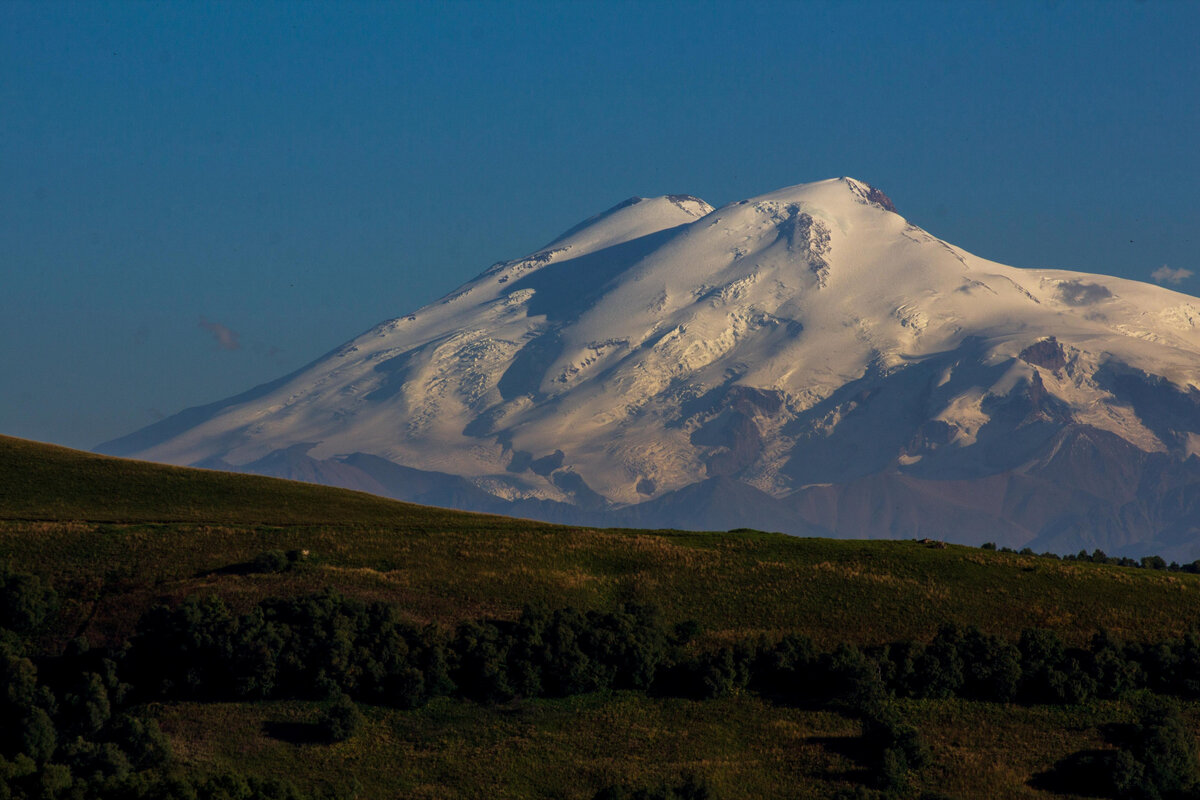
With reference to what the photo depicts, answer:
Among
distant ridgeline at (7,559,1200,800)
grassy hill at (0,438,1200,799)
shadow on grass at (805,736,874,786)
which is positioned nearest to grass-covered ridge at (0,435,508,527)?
grassy hill at (0,438,1200,799)

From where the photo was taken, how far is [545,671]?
3903 inches

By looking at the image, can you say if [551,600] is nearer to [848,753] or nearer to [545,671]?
[545,671]

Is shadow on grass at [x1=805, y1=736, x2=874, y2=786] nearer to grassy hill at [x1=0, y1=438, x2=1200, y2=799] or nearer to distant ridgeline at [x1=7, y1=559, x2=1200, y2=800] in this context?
grassy hill at [x1=0, y1=438, x2=1200, y2=799]

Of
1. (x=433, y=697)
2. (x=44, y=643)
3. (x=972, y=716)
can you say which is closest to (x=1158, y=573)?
(x=972, y=716)

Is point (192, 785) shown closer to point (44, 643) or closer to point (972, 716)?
point (44, 643)

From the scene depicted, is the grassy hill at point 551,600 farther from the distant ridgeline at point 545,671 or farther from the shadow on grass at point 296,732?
the distant ridgeline at point 545,671

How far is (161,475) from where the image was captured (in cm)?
13812

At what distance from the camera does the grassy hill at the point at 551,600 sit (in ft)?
297

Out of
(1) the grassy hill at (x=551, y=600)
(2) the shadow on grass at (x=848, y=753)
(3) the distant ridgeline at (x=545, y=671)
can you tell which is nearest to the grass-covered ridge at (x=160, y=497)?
(1) the grassy hill at (x=551, y=600)

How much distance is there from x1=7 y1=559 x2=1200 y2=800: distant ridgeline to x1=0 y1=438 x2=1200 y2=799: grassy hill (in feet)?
4.37

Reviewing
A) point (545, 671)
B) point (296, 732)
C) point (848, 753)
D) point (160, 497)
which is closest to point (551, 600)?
point (545, 671)

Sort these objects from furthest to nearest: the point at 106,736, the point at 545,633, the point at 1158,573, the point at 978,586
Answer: the point at 1158,573, the point at 978,586, the point at 545,633, the point at 106,736

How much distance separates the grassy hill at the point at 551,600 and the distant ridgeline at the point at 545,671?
4.37 feet

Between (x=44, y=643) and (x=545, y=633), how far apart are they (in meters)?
32.0
